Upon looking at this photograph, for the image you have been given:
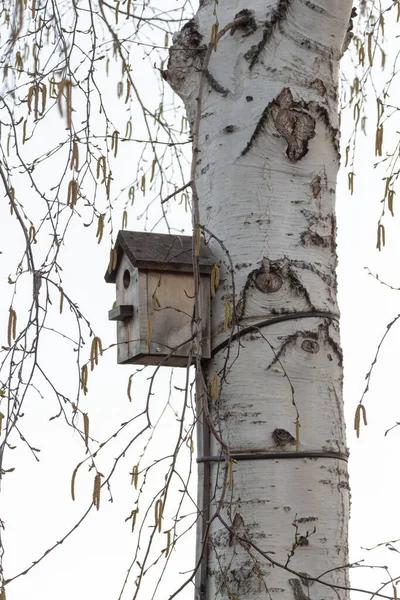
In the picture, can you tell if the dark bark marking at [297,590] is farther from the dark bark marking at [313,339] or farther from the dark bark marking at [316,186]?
the dark bark marking at [316,186]

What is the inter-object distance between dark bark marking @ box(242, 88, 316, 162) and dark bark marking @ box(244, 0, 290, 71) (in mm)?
105

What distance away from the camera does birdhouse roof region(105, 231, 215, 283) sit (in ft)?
7.50

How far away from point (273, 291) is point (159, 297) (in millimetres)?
295

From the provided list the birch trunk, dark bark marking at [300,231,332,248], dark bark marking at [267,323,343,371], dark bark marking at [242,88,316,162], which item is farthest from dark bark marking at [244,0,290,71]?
dark bark marking at [267,323,343,371]

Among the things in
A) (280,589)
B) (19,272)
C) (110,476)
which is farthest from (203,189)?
(280,589)

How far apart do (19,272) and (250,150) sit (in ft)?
1.79

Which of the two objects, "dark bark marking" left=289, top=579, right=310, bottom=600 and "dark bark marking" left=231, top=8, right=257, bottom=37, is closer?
"dark bark marking" left=289, top=579, right=310, bottom=600

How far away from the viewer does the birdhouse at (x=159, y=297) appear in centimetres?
223

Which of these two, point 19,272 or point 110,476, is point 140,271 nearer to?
point 19,272

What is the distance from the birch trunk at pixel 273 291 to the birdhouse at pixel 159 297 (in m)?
0.08

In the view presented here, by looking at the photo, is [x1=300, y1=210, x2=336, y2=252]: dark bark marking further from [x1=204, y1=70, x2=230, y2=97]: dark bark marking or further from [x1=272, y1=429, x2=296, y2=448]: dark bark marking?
[x1=272, y1=429, x2=296, y2=448]: dark bark marking

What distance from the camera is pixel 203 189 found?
2.29 m

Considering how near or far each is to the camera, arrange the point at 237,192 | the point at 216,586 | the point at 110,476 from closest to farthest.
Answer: the point at 110,476, the point at 216,586, the point at 237,192

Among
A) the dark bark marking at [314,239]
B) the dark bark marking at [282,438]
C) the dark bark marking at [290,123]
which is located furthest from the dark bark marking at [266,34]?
the dark bark marking at [282,438]
